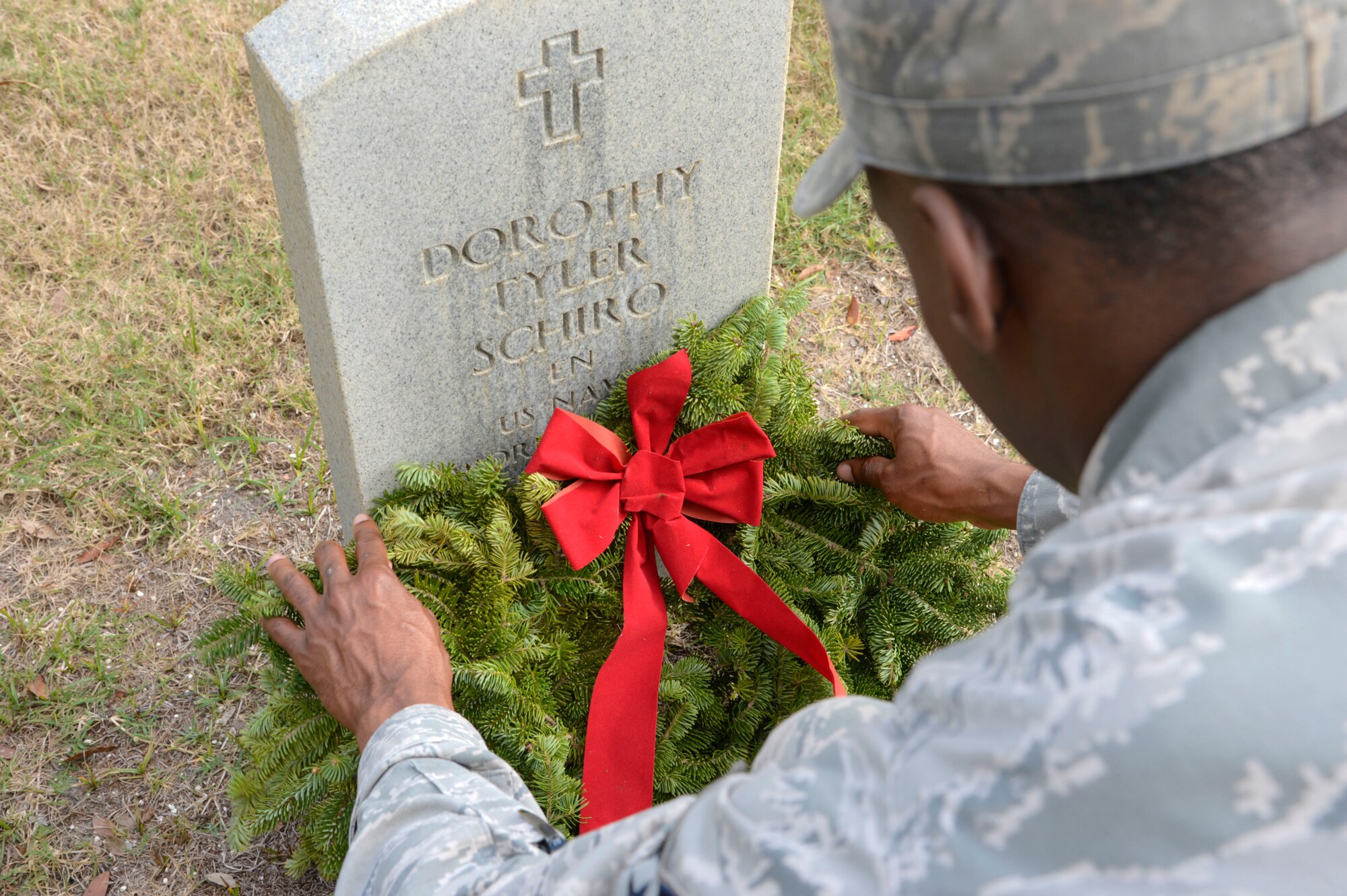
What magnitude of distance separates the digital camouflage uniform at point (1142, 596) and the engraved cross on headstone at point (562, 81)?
0.89m

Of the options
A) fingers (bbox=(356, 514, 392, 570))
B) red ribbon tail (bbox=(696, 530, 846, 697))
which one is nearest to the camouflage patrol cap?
fingers (bbox=(356, 514, 392, 570))

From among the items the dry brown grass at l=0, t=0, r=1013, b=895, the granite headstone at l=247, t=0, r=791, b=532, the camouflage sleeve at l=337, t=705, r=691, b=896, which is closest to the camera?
the camouflage sleeve at l=337, t=705, r=691, b=896

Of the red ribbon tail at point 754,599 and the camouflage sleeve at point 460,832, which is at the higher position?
the camouflage sleeve at point 460,832

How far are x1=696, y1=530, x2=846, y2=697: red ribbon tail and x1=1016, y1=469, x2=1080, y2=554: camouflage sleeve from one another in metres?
0.46

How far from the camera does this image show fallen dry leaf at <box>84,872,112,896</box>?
7.60 feet

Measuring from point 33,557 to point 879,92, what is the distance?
2.63 m

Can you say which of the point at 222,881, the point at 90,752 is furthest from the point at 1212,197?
the point at 90,752

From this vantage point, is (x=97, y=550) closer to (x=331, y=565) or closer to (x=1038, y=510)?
(x=331, y=565)

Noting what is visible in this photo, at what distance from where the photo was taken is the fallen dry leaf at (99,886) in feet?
7.60

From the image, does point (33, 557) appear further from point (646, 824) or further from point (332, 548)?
point (646, 824)

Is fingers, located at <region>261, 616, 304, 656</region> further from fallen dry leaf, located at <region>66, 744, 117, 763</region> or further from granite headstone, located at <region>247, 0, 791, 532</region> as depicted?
fallen dry leaf, located at <region>66, 744, 117, 763</region>

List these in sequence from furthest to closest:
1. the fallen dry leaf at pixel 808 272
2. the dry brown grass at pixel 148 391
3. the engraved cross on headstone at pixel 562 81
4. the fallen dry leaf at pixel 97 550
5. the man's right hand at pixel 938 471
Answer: the fallen dry leaf at pixel 808 272, the fallen dry leaf at pixel 97 550, the dry brown grass at pixel 148 391, the man's right hand at pixel 938 471, the engraved cross on headstone at pixel 562 81

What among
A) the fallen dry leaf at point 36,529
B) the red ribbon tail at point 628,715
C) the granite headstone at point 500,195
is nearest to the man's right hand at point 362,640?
the granite headstone at point 500,195

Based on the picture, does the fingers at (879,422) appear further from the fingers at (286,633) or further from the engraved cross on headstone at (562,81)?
the fingers at (286,633)
